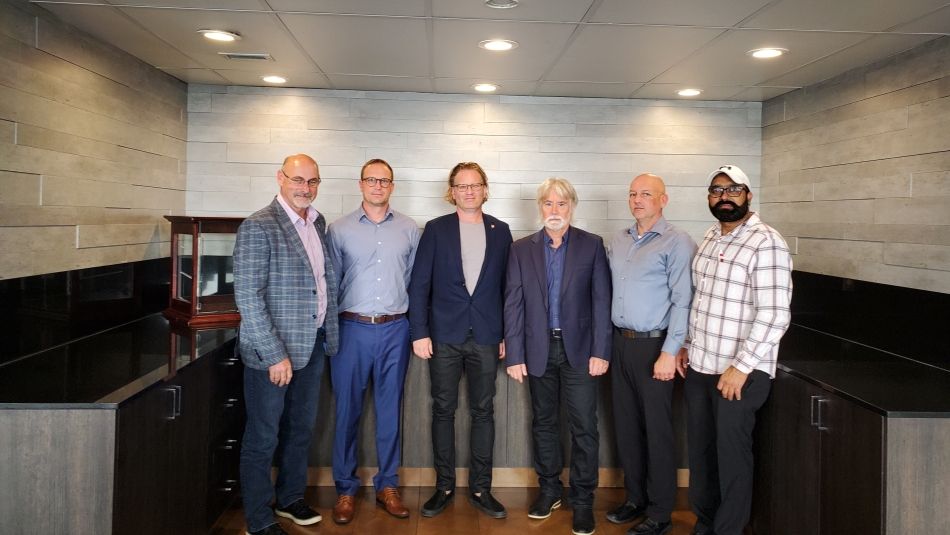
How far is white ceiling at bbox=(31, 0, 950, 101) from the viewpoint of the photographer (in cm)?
258

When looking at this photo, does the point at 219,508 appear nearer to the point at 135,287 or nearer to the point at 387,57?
the point at 135,287

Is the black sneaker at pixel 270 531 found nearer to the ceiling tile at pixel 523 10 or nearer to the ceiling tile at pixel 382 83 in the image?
the ceiling tile at pixel 523 10

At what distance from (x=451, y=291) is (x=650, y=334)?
878mm

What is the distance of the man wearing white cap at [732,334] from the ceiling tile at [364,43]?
1.50 metres

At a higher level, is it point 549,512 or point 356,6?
point 356,6

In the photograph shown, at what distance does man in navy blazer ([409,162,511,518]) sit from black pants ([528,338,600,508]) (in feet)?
0.76

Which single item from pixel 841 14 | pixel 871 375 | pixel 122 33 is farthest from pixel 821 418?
pixel 122 33

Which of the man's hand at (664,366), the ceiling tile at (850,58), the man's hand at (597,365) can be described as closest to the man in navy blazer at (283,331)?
the man's hand at (597,365)

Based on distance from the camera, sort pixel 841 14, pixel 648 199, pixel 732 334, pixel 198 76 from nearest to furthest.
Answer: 1. pixel 732 334
2. pixel 841 14
3. pixel 648 199
4. pixel 198 76

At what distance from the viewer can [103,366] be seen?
236cm

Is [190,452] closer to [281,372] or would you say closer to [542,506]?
[281,372]

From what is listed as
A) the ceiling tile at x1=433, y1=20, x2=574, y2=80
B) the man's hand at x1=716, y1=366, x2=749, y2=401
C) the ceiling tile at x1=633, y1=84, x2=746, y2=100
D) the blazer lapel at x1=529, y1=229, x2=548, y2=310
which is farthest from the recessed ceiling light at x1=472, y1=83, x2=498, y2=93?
the man's hand at x1=716, y1=366, x2=749, y2=401

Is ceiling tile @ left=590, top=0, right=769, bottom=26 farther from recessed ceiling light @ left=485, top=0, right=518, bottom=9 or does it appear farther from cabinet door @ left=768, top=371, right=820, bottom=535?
cabinet door @ left=768, top=371, right=820, bottom=535

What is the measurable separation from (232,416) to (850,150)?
3328 mm
